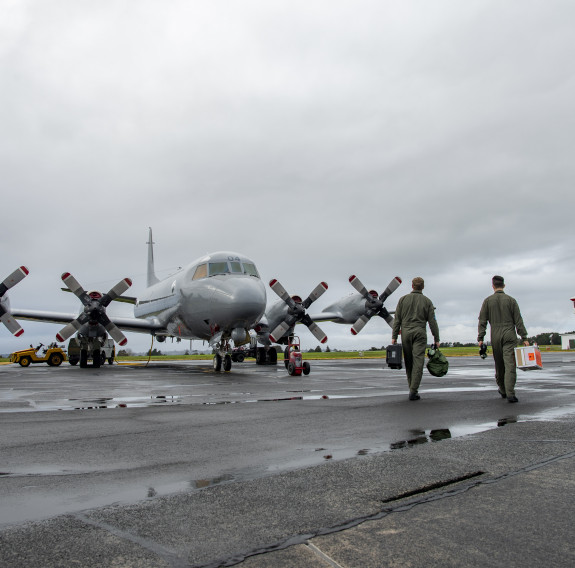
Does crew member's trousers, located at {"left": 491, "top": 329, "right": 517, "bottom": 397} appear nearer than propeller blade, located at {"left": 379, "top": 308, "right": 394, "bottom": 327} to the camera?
Yes

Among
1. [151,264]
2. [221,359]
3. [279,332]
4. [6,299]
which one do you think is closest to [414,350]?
[221,359]

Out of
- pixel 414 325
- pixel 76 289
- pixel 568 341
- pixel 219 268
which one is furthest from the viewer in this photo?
pixel 568 341

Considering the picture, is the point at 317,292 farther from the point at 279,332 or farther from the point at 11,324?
the point at 11,324

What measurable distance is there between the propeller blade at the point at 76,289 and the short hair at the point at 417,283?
2188cm

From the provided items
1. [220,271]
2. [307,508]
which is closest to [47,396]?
[307,508]

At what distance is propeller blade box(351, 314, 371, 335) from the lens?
31.1 meters

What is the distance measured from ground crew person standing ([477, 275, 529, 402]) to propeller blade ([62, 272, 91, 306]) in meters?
23.0

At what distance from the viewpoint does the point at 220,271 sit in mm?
23234

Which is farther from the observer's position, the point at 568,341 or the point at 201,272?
the point at 568,341

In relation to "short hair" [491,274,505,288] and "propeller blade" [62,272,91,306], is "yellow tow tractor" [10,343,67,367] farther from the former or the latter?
"short hair" [491,274,505,288]

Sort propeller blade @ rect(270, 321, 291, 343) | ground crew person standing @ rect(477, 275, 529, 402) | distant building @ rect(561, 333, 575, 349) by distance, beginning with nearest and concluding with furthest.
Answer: ground crew person standing @ rect(477, 275, 529, 402), propeller blade @ rect(270, 321, 291, 343), distant building @ rect(561, 333, 575, 349)

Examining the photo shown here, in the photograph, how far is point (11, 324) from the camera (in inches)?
1065

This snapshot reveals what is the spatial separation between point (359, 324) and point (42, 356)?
23118mm

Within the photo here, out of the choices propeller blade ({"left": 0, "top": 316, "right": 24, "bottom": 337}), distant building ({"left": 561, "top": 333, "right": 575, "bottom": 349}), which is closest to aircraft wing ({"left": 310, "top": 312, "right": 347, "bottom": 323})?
propeller blade ({"left": 0, "top": 316, "right": 24, "bottom": 337})
